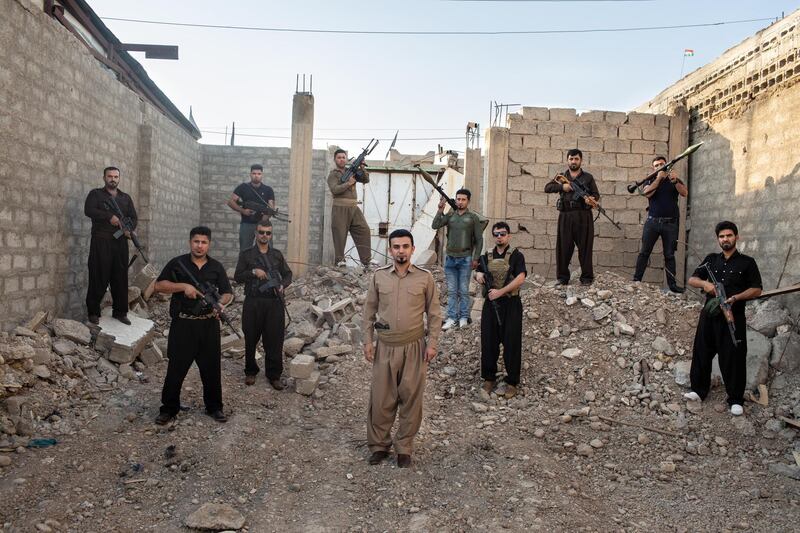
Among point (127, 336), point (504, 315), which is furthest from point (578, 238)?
point (127, 336)

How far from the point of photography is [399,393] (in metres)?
4.39

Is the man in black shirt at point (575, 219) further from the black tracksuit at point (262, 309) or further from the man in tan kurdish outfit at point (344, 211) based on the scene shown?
the black tracksuit at point (262, 309)

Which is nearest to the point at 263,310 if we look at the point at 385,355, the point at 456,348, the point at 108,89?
the point at 385,355

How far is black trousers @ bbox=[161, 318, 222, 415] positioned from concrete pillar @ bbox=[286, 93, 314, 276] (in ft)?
15.5

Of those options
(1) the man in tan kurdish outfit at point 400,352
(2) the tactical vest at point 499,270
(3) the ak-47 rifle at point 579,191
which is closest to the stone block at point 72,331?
(1) the man in tan kurdish outfit at point 400,352

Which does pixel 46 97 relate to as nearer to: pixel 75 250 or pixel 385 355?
pixel 75 250

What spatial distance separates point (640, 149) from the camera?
9.02 m

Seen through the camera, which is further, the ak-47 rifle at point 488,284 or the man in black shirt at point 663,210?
the man in black shirt at point 663,210

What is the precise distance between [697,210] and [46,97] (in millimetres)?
8354

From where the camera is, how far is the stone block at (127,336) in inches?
237

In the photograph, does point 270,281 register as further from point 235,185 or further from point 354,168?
point 235,185

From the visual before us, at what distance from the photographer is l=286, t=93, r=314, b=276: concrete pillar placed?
9.66 meters

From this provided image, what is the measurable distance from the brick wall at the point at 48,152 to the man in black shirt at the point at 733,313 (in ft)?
20.1

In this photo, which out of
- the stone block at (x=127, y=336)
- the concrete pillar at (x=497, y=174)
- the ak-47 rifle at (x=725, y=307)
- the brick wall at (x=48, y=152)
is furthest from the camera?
the concrete pillar at (x=497, y=174)
